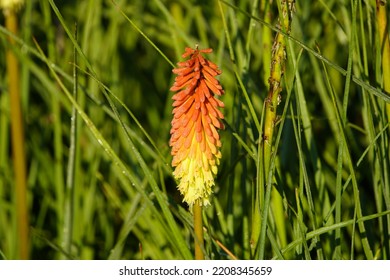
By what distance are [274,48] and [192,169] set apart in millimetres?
313

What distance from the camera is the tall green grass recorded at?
159 centimetres

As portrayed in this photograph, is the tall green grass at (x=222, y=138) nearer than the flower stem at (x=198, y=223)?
No

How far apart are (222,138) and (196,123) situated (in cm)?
113

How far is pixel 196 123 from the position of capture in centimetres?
140

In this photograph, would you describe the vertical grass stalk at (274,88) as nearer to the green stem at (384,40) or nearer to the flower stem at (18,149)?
the green stem at (384,40)

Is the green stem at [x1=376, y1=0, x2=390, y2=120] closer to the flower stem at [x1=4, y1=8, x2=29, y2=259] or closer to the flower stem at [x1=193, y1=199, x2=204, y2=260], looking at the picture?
the flower stem at [x1=193, y1=199, x2=204, y2=260]

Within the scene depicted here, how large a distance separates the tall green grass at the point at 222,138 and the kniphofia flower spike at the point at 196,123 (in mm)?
111

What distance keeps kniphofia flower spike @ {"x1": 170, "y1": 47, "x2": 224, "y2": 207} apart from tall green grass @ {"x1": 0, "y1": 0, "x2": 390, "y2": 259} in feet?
0.36

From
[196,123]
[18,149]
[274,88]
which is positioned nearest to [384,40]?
[274,88]

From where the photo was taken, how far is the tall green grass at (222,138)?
1.59 m

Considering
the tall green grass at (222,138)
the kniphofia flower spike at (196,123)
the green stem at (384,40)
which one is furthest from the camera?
the green stem at (384,40)

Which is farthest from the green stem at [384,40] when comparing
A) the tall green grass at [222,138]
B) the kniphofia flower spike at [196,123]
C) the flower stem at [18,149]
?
the flower stem at [18,149]
